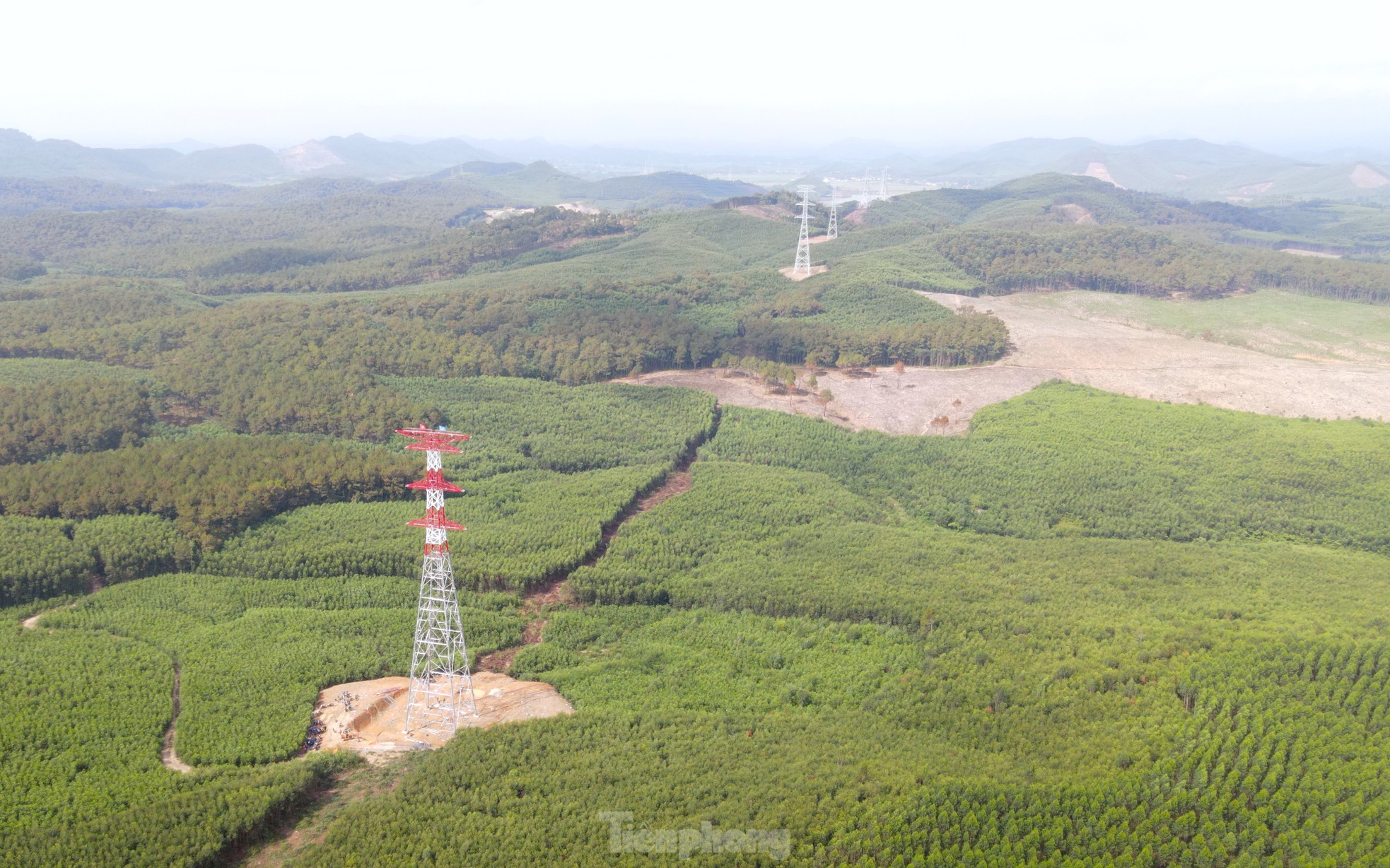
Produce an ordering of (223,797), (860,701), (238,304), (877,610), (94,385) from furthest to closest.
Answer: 1. (238,304)
2. (94,385)
3. (877,610)
4. (860,701)
5. (223,797)

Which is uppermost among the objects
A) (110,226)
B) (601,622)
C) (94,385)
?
(110,226)

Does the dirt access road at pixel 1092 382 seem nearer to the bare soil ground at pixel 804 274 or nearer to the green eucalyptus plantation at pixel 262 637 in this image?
the bare soil ground at pixel 804 274

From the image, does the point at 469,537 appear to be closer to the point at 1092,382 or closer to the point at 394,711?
the point at 394,711

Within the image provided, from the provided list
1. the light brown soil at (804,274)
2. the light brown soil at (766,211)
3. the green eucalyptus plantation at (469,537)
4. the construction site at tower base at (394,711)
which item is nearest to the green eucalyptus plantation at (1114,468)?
the green eucalyptus plantation at (469,537)

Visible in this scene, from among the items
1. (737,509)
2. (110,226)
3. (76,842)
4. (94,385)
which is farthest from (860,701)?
(110,226)

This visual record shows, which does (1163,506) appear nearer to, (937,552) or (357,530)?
(937,552)

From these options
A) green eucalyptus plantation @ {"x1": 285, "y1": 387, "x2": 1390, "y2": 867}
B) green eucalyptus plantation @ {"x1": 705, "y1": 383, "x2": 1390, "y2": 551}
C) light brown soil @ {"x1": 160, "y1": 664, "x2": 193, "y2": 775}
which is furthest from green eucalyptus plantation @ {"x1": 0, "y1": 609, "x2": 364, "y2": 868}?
green eucalyptus plantation @ {"x1": 705, "y1": 383, "x2": 1390, "y2": 551}
